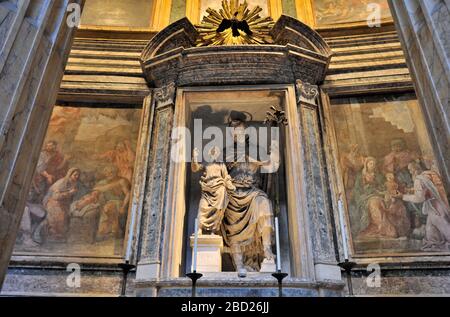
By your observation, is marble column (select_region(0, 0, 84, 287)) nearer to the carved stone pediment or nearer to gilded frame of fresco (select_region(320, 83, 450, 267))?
gilded frame of fresco (select_region(320, 83, 450, 267))

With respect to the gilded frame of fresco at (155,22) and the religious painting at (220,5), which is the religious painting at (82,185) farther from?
the religious painting at (220,5)

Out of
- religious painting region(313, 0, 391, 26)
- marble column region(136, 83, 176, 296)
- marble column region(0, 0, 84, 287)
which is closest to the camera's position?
marble column region(0, 0, 84, 287)

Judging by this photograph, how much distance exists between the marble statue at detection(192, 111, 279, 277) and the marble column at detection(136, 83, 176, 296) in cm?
50

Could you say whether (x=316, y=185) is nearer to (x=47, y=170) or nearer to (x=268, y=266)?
(x=268, y=266)

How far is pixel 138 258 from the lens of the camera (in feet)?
17.4

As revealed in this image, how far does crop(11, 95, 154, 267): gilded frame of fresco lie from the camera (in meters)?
5.29

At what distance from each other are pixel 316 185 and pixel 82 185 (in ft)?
10.9

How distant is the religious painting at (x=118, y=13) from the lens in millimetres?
7785

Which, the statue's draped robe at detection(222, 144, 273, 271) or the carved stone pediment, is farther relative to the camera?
the carved stone pediment

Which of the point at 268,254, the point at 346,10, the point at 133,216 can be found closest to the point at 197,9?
the point at 346,10

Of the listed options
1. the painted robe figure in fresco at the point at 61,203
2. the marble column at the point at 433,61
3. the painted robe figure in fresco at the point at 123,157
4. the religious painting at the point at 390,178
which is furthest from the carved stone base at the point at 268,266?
the marble column at the point at 433,61

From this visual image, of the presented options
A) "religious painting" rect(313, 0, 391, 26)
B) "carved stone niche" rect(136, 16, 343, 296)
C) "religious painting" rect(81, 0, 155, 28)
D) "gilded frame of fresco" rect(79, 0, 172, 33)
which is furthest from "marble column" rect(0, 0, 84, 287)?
"religious painting" rect(313, 0, 391, 26)

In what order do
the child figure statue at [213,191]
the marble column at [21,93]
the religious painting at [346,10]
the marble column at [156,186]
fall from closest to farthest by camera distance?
the marble column at [21,93]
the marble column at [156,186]
the child figure statue at [213,191]
the religious painting at [346,10]

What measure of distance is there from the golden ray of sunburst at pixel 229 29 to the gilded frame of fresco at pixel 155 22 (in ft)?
2.81
